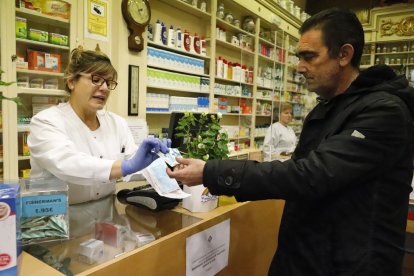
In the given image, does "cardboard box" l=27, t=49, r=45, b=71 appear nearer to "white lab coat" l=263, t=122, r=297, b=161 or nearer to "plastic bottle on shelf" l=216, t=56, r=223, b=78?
"plastic bottle on shelf" l=216, t=56, r=223, b=78

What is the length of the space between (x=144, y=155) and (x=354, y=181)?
811mm

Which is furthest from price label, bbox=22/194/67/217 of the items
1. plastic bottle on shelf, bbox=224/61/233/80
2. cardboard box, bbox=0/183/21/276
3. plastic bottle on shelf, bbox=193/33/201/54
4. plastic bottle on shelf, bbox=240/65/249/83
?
plastic bottle on shelf, bbox=240/65/249/83

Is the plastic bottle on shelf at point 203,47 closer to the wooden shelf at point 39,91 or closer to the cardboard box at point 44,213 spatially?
the wooden shelf at point 39,91

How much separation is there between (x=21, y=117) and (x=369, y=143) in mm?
2838

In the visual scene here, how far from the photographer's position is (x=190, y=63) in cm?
425

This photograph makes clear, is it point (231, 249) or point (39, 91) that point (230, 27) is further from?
point (231, 249)

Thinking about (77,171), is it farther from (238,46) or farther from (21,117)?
(238,46)

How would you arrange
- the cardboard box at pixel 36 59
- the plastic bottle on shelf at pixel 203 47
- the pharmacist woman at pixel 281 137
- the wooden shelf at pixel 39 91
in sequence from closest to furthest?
the wooden shelf at pixel 39 91 → the cardboard box at pixel 36 59 → the plastic bottle on shelf at pixel 203 47 → the pharmacist woman at pixel 281 137

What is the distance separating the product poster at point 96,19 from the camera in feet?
10.0

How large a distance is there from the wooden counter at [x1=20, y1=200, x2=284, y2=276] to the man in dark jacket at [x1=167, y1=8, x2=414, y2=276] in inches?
10.8

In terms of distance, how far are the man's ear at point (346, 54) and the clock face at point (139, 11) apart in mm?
2705

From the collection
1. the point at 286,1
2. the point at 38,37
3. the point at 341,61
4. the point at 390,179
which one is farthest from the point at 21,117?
the point at 286,1

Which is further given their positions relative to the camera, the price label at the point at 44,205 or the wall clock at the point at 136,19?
the wall clock at the point at 136,19

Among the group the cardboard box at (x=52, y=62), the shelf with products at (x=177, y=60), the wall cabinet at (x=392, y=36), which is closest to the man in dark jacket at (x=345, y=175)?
the cardboard box at (x=52, y=62)
